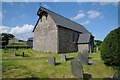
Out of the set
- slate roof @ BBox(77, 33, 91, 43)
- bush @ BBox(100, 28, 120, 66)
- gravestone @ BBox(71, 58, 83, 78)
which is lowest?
gravestone @ BBox(71, 58, 83, 78)

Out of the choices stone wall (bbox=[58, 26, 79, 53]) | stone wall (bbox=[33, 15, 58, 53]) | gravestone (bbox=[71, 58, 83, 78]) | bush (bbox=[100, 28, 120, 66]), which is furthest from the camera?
stone wall (bbox=[58, 26, 79, 53])

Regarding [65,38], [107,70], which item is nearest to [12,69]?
[107,70]

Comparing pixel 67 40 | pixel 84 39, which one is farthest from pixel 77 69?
pixel 84 39

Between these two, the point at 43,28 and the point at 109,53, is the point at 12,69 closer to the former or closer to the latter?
the point at 109,53

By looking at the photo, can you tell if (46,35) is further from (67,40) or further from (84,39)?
(84,39)

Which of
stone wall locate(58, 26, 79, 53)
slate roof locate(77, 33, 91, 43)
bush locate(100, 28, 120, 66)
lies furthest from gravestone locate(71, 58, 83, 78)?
slate roof locate(77, 33, 91, 43)

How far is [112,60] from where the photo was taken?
13.8 metres

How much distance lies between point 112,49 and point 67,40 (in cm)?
2325

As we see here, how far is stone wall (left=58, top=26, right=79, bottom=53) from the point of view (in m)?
34.3

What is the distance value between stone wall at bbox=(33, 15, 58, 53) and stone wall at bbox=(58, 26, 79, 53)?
1116 mm

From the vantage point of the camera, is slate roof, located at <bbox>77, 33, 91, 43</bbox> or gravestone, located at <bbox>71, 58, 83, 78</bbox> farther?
slate roof, located at <bbox>77, 33, 91, 43</bbox>

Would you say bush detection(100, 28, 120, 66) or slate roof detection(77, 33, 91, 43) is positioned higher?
slate roof detection(77, 33, 91, 43)

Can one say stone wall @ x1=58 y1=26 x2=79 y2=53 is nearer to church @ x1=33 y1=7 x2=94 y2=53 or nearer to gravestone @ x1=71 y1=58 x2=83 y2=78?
church @ x1=33 y1=7 x2=94 y2=53

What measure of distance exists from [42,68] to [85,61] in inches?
162
